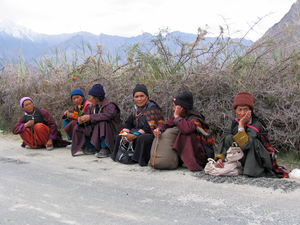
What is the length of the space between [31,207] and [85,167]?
1.53 meters

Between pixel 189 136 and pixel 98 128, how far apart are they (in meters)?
1.94

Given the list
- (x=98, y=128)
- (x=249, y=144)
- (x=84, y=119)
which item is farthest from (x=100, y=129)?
(x=249, y=144)

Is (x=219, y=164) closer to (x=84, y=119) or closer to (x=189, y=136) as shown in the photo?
(x=189, y=136)

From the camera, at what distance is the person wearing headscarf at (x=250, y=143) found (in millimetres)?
3326

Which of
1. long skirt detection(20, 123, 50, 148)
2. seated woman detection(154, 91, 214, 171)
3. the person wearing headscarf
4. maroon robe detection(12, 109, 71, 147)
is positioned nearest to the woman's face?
seated woman detection(154, 91, 214, 171)

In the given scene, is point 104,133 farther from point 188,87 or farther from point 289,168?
point 289,168

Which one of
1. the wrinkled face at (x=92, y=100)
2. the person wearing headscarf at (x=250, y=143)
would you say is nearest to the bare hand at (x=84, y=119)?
the wrinkled face at (x=92, y=100)

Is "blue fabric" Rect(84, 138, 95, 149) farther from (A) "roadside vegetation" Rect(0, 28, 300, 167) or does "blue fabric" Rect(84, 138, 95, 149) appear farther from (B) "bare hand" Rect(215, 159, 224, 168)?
(B) "bare hand" Rect(215, 159, 224, 168)

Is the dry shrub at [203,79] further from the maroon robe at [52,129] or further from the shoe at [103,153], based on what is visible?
the maroon robe at [52,129]

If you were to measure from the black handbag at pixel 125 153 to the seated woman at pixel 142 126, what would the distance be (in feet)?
0.28

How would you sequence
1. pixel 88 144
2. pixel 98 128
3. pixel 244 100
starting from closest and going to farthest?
1. pixel 244 100
2. pixel 98 128
3. pixel 88 144

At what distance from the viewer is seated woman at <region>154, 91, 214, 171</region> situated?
3775 millimetres

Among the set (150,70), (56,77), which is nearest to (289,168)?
(150,70)

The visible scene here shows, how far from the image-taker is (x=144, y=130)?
4.46m
